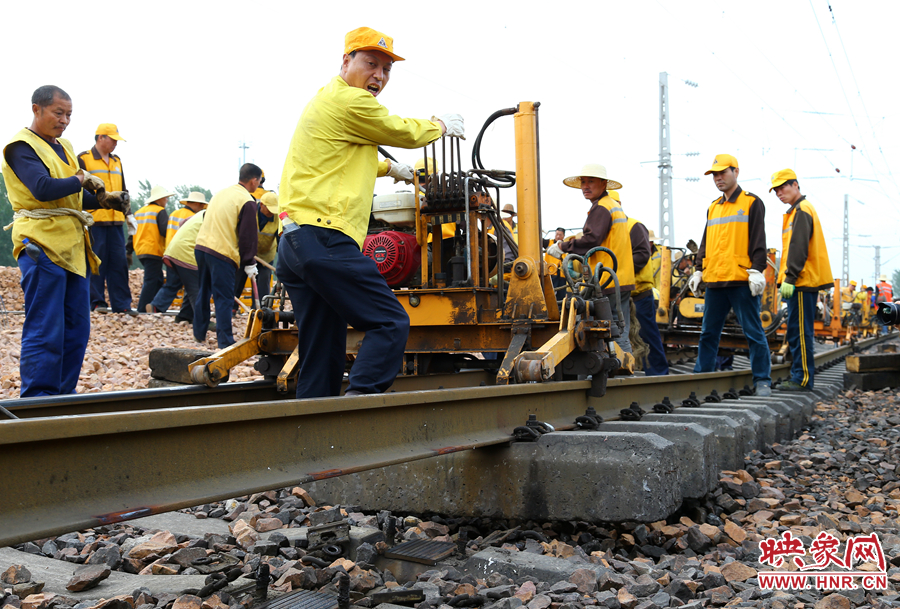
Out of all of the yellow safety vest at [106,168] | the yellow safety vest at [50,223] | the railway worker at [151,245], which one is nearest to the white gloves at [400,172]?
the yellow safety vest at [50,223]

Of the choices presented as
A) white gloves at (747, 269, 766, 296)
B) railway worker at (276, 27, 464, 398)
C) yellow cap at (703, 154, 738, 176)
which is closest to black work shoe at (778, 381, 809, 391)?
white gloves at (747, 269, 766, 296)

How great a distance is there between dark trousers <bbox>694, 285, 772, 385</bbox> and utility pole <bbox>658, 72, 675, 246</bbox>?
769 inches

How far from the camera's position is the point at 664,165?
88.2 ft

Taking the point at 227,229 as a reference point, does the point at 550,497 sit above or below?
below

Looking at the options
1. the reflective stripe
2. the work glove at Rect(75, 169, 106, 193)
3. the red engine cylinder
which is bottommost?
the red engine cylinder

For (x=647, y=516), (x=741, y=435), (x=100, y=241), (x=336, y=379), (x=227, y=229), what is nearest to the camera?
(x=647, y=516)

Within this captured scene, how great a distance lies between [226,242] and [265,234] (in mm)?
1485

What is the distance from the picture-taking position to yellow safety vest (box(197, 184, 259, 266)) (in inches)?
298

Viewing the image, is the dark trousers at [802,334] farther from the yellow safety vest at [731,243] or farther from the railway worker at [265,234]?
the railway worker at [265,234]

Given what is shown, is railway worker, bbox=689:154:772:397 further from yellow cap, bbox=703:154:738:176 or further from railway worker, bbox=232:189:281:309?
railway worker, bbox=232:189:281:309

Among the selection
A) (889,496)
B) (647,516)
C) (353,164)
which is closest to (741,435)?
(889,496)

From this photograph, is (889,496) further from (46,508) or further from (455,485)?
(46,508)

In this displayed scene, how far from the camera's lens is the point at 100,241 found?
8.75m

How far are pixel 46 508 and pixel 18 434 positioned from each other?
0.65 ft
